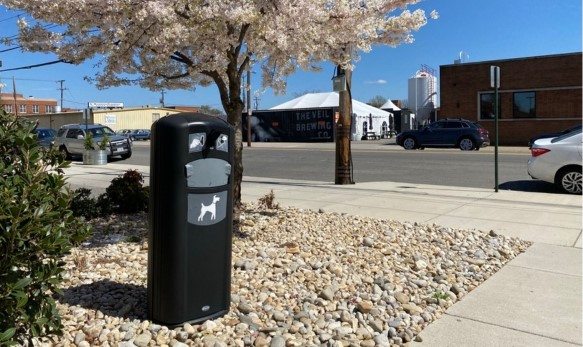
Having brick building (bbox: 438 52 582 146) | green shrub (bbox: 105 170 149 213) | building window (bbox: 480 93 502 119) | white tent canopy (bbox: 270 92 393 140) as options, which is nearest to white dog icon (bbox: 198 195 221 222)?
green shrub (bbox: 105 170 149 213)

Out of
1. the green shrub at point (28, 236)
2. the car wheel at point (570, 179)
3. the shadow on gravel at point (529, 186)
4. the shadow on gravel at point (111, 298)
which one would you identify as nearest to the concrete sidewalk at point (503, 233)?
the car wheel at point (570, 179)

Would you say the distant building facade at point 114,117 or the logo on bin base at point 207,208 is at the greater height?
the distant building facade at point 114,117

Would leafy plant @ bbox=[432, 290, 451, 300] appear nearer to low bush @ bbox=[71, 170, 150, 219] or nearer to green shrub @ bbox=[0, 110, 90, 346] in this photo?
green shrub @ bbox=[0, 110, 90, 346]

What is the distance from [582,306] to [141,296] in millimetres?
3428

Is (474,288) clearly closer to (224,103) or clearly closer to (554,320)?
(554,320)

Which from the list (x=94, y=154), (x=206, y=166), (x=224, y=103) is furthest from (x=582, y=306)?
(x=94, y=154)

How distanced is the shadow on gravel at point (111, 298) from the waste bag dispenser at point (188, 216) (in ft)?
0.65

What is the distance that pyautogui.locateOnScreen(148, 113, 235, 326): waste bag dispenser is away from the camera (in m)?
3.25

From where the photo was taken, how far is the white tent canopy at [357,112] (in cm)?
4369

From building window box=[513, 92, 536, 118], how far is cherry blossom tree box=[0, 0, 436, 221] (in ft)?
85.5

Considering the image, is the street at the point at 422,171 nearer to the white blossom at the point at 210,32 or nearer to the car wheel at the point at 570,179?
the car wheel at the point at 570,179

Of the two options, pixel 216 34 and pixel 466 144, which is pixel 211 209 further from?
pixel 466 144

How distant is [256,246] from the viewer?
5.38 m

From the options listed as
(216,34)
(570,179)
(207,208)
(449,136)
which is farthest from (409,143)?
(207,208)
